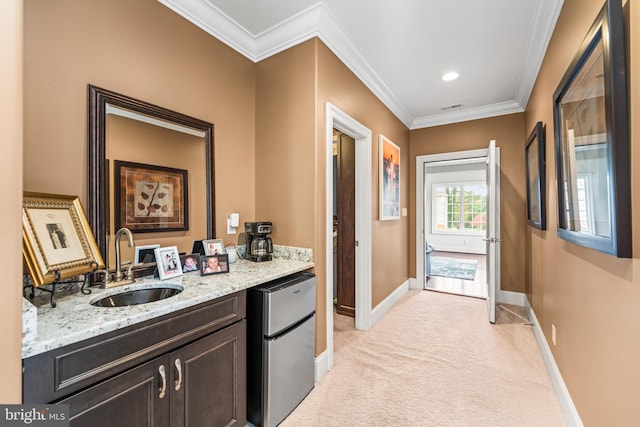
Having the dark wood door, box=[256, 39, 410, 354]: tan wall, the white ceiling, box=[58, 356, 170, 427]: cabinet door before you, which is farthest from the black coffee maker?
the white ceiling

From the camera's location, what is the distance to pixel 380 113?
3301 millimetres

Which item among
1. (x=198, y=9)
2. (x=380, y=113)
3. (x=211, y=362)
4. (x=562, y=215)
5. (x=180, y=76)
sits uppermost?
(x=198, y=9)

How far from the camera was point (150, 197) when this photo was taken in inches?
67.3

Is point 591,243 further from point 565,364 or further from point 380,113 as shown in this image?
point 380,113

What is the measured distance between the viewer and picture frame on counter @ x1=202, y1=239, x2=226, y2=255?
1922 mm

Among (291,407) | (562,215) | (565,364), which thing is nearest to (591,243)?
(562,215)

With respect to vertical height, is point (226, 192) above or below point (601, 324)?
above

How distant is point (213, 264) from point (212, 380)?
65 centimetres

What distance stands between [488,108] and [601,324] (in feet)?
11.2

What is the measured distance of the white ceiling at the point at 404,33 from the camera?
76.7 inches

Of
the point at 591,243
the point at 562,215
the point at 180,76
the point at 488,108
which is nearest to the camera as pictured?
the point at 591,243

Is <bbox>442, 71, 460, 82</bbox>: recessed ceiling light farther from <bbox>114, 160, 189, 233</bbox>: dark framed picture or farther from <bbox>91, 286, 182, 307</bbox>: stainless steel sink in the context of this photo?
<bbox>91, 286, 182, 307</bbox>: stainless steel sink

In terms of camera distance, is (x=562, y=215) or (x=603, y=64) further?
(x=562, y=215)

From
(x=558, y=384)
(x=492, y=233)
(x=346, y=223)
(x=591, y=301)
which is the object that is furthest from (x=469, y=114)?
(x=558, y=384)
